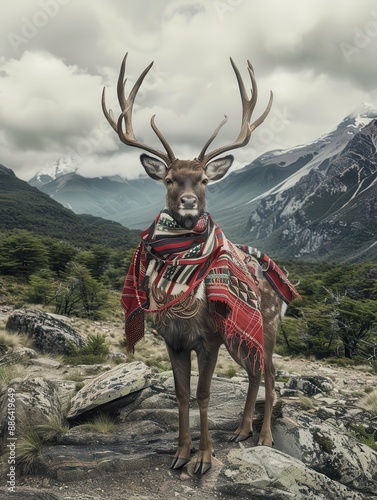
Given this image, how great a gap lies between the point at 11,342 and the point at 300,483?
31.7ft

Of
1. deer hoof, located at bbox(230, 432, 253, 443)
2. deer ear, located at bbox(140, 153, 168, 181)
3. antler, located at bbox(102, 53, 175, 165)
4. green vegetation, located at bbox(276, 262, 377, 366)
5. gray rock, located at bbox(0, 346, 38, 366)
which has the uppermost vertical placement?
antler, located at bbox(102, 53, 175, 165)

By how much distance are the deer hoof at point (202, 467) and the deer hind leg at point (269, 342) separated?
104cm

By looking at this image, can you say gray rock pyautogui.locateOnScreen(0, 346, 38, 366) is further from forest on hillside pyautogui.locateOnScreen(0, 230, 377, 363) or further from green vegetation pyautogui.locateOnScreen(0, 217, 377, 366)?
forest on hillside pyautogui.locateOnScreen(0, 230, 377, 363)

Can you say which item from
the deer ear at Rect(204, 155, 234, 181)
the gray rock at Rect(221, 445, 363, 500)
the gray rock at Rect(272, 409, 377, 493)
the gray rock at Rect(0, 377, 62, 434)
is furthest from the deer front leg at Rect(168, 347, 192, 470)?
the deer ear at Rect(204, 155, 234, 181)

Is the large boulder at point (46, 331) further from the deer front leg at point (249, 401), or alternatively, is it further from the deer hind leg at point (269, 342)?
the deer hind leg at point (269, 342)

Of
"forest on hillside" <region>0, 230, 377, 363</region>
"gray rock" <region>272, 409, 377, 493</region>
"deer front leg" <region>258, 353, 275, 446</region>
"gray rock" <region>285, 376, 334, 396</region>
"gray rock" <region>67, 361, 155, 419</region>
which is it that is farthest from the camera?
"forest on hillside" <region>0, 230, 377, 363</region>

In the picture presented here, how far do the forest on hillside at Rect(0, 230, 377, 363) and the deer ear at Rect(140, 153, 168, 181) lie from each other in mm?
11006

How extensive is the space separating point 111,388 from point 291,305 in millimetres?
18652

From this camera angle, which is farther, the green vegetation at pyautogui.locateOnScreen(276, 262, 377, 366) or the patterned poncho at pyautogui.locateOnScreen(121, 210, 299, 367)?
the green vegetation at pyautogui.locateOnScreen(276, 262, 377, 366)

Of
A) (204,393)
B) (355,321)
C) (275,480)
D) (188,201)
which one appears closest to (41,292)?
(355,321)

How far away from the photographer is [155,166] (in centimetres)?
514

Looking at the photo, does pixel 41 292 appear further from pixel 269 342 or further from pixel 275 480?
pixel 275 480

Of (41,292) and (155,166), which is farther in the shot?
(41,292)

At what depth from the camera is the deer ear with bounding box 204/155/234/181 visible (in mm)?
5324
